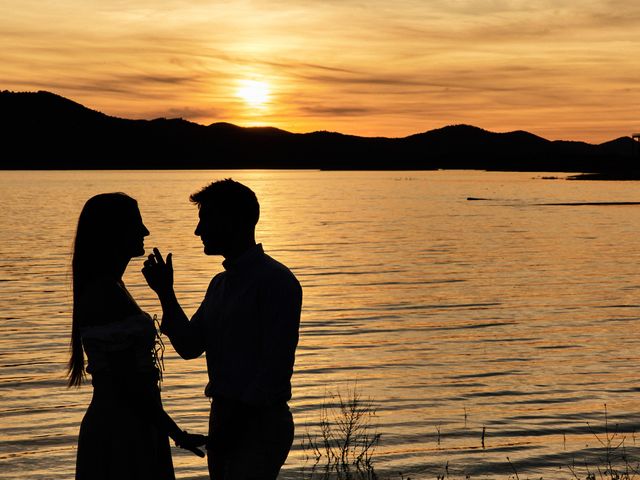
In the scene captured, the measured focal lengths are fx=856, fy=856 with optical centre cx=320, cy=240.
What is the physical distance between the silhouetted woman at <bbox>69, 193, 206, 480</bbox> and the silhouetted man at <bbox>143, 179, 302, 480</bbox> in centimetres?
24

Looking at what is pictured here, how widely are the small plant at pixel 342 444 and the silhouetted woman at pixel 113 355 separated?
17.9ft

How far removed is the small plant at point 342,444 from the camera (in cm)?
1166

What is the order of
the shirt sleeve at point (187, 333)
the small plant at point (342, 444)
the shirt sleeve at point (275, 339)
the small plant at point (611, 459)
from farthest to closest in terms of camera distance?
the small plant at point (611, 459)
the small plant at point (342, 444)
the shirt sleeve at point (187, 333)
the shirt sleeve at point (275, 339)

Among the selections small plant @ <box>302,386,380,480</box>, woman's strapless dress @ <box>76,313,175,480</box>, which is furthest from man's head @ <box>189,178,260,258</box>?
small plant @ <box>302,386,380,480</box>

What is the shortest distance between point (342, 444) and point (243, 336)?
8720mm

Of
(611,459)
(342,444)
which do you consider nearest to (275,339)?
(342,444)

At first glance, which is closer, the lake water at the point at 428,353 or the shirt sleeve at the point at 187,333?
the shirt sleeve at the point at 187,333

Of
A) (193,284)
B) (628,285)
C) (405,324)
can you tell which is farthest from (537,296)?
(193,284)

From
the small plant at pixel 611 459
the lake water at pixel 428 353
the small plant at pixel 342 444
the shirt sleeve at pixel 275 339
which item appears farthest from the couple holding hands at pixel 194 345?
the small plant at pixel 611 459

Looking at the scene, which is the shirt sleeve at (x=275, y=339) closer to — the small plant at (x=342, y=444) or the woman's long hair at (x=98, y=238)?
the woman's long hair at (x=98, y=238)

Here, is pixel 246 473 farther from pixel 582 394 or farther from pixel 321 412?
pixel 582 394

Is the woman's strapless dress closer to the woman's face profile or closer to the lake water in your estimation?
the woman's face profile

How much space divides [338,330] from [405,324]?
7.64 feet

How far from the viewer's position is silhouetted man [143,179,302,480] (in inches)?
210
